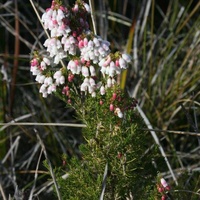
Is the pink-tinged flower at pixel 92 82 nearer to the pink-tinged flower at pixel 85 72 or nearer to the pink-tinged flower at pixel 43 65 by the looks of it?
the pink-tinged flower at pixel 85 72

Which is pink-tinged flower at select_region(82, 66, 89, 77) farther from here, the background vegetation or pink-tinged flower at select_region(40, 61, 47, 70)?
the background vegetation

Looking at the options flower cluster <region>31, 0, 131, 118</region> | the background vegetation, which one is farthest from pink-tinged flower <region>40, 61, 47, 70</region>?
the background vegetation

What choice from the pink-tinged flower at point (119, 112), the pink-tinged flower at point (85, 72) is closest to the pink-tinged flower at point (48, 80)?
the pink-tinged flower at point (85, 72)

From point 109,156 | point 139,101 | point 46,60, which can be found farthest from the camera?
point 139,101

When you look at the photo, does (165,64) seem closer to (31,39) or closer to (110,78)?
(31,39)

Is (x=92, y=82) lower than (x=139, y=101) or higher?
higher

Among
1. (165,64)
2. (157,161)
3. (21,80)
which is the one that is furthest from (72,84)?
(21,80)

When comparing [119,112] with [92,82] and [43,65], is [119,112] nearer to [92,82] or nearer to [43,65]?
[92,82]

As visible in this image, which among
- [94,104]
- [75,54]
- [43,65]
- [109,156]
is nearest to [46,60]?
[43,65]
